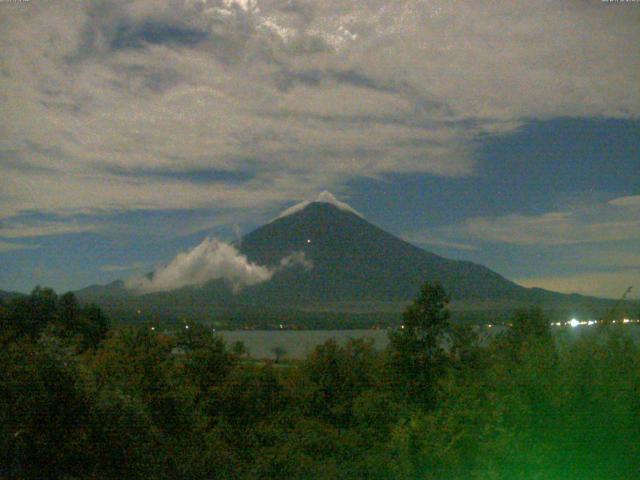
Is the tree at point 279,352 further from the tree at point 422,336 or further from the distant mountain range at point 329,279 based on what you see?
the distant mountain range at point 329,279

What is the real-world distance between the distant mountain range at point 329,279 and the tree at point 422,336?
15.3 metres

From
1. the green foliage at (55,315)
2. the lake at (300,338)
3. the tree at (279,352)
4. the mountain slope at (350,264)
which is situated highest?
the mountain slope at (350,264)

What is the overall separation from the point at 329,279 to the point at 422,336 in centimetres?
4210

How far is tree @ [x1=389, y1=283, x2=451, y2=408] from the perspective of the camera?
45.3 feet

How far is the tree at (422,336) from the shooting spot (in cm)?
1380

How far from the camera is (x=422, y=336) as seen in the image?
14727 millimetres

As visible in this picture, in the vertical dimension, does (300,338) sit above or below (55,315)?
below

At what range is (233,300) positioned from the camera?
164 feet

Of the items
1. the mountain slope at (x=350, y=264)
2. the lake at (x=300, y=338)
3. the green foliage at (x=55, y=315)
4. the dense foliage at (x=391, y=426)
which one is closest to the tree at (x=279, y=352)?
the lake at (x=300, y=338)

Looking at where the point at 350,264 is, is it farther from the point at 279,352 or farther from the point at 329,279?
the point at 279,352

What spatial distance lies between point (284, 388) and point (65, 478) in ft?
33.9

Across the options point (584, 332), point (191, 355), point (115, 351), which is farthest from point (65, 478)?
point (191, 355)

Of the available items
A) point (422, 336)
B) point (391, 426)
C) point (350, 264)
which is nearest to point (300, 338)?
point (422, 336)

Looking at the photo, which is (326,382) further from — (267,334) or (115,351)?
(267,334)
